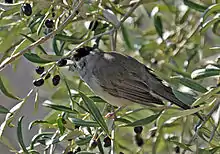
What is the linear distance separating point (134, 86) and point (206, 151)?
13.3 inches

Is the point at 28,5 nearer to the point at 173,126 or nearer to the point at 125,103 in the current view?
the point at 125,103

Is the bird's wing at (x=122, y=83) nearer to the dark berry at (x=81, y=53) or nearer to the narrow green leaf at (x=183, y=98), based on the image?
the dark berry at (x=81, y=53)

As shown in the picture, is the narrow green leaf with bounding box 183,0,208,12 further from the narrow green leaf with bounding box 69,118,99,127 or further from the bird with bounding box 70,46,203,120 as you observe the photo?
the narrow green leaf with bounding box 69,118,99,127

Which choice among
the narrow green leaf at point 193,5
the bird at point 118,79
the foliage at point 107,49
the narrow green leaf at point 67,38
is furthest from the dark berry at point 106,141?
the narrow green leaf at point 193,5

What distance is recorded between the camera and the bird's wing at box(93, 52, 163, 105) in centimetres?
144

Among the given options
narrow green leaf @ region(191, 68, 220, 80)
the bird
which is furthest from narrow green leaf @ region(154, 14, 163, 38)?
narrow green leaf @ region(191, 68, 220, 80)

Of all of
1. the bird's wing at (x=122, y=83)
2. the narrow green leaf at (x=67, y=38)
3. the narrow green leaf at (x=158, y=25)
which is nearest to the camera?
the narrow green leaf at (x=67, y=38)

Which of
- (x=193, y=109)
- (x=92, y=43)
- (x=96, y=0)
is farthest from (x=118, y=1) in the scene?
(x=193, y=109)

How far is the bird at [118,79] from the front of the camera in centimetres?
144

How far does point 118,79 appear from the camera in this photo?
1.50m

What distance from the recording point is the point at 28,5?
1.20 meters

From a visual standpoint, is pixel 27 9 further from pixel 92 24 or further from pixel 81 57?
pixel 81 57

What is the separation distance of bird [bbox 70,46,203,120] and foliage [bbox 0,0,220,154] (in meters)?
0.03

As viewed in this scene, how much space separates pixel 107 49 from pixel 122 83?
0.35 m
